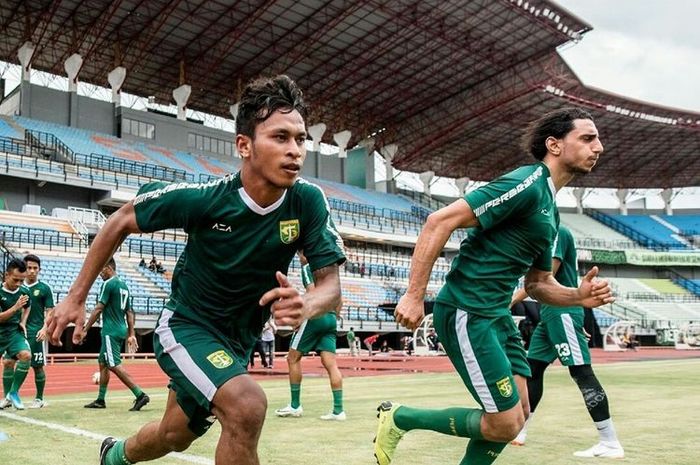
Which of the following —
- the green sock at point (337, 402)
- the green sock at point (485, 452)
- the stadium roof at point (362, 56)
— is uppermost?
the stadium roof at point (362, 56)

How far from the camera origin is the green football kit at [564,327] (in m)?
6.59

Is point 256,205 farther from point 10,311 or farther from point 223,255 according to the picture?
point 10,311

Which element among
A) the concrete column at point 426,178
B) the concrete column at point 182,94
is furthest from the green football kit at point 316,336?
the concrete column at point 426,178

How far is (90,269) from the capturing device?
12.3 feet

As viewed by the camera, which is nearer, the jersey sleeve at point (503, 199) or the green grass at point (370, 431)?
the jersey sleeve at point (503, 199)

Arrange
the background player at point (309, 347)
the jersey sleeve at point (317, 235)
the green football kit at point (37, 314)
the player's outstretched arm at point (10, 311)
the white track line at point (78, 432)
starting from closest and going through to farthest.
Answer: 1. the jersey sleeve at point (317, 235)
2. the white track line at point (78, 432)
3. the player's outstretched arm at point (10, 311)
4. the background player at point (309, 347)
5. the green football kit at point (37, 314)

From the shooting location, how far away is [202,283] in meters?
3.85

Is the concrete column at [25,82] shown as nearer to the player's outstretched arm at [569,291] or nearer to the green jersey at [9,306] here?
the green jersey at [9,306]

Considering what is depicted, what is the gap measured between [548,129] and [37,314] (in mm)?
8278

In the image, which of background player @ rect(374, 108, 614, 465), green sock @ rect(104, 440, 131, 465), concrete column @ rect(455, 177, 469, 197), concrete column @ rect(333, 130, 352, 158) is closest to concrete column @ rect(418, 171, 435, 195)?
concrete column @ rect(455, 177, 469, 197)

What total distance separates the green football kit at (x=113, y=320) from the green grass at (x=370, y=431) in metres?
0.75

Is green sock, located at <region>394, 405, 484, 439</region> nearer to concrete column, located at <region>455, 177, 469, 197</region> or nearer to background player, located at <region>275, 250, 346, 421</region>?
background player, located at <region>275, 250, 346, 421</region>

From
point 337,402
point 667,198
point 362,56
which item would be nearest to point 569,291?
point 337,402

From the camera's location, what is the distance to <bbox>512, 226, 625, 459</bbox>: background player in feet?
21.0
